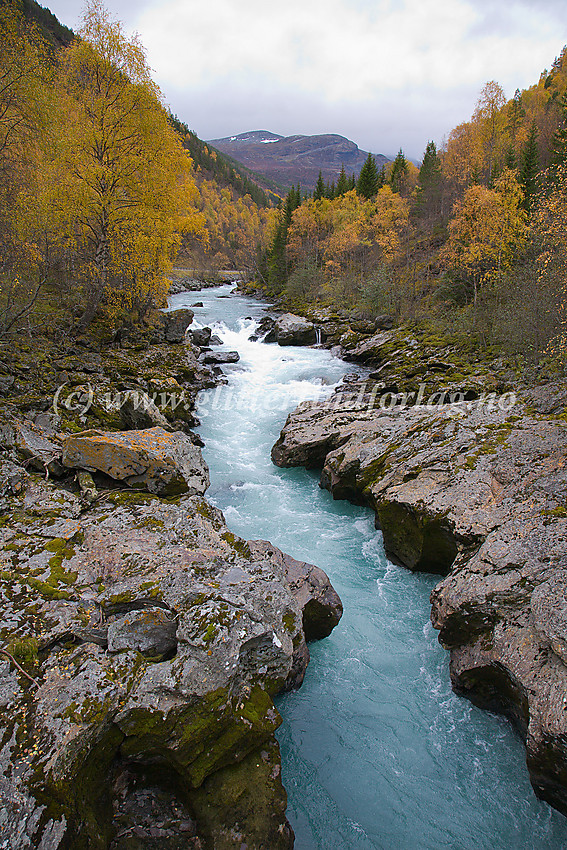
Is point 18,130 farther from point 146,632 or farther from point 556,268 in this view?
point 556,268

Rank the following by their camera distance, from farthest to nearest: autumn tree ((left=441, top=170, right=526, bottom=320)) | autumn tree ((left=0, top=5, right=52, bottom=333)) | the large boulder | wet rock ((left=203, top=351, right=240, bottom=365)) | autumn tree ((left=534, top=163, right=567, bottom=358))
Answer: wet rock ((left=203, top=351, right=240, bottom=365)), autumn tree ((left=441, top=170, right=526, bottom=320)), autumn tree ((left=534, top=163, right=567, bottom=358)), autumn tree ((left=0, top=5, right=52, bottom=333)), the large boulder

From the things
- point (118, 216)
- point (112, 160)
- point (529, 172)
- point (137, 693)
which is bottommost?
point (137, 693)

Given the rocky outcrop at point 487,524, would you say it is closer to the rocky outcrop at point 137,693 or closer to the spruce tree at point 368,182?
the rocky outcrop at point 137,693

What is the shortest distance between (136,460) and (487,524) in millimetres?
6719

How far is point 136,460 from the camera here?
25.6ft

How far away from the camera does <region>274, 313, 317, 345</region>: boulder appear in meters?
29.5

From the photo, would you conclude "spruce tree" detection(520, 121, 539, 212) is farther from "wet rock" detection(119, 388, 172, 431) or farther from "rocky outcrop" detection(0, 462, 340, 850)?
"rocky outcrop" detection(0, 462, 340, 850)

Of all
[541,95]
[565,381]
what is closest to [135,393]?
[565,381]

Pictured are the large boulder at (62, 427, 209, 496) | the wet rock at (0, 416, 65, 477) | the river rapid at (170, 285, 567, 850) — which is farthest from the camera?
the large boulder at (62, 427, 209, 496)

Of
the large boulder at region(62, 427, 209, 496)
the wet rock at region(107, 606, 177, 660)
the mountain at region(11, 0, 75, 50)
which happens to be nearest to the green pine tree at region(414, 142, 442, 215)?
the large boulder at region(62, 427, 209, 496)

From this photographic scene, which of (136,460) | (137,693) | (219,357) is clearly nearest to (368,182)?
(219,357)

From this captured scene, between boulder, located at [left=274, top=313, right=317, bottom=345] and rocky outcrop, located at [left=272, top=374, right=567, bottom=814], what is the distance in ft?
56.4

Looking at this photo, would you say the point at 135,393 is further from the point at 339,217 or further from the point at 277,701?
the point at 339,217

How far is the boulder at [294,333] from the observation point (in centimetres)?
2948
